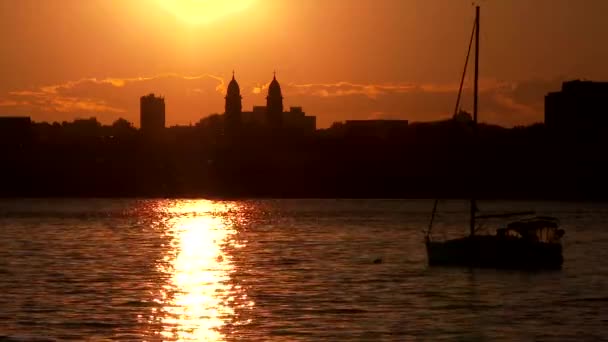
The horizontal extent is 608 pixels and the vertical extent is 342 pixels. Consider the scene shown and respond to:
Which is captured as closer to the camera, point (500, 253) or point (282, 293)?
Answer: point (282, 293)

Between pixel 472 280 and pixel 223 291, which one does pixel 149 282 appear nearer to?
pixel 223 291

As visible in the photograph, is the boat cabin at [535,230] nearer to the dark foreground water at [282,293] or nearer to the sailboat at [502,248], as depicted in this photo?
the sailboat at [502,248]

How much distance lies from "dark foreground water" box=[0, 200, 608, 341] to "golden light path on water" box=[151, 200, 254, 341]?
2.8 inches

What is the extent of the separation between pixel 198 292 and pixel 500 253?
1765 centimetres

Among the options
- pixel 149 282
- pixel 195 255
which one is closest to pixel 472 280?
pixel 149 282

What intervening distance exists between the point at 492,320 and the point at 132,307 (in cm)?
1358

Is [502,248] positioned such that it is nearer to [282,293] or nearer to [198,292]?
[282,293]

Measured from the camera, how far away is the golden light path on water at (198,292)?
48000 millimetres

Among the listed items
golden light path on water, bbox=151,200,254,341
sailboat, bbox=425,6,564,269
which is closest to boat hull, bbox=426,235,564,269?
sailboat, bbox=425,6,564,269

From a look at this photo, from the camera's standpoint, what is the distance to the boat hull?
7175 cm

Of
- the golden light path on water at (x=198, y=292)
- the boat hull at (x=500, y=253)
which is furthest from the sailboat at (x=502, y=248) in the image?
the golden light path on water at (x=198, y=292)

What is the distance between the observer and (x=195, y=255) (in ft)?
305

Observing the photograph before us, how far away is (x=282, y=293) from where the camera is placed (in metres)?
61.3

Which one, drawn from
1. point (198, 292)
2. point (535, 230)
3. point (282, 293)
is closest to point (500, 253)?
point (535, 230)
